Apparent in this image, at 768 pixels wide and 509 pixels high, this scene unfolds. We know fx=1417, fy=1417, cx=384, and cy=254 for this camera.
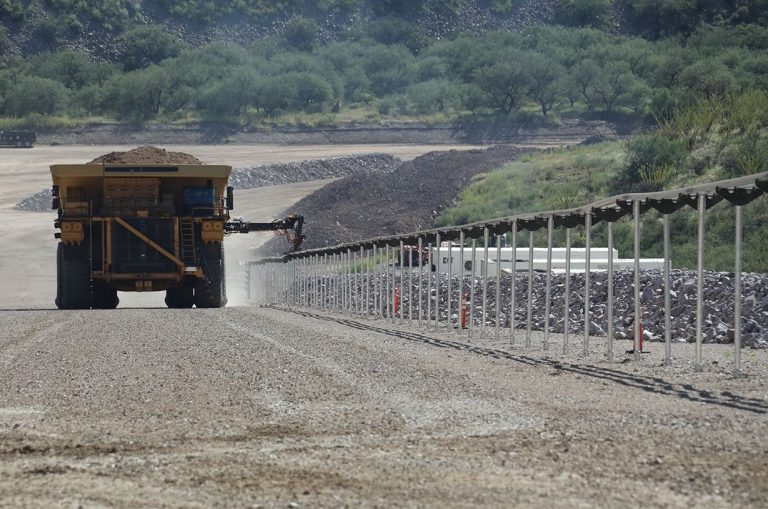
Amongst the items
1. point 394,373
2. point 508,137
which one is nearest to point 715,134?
point 394,373

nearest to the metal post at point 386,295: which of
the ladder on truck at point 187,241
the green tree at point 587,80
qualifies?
the ladder on truck at point 187,241

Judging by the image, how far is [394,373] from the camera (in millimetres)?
15594

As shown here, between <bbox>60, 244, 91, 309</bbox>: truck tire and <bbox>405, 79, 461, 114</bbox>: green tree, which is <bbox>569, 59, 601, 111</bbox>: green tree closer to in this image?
<bbox>405, 79, 461, 114</bbox>: green tree

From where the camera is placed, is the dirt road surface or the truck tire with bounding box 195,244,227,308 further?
the dirt road surface

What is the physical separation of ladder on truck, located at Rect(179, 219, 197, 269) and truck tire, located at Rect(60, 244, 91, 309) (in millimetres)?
2410

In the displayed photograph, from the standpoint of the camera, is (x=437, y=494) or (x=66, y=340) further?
(x=66, y=340)

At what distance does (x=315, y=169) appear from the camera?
96.8 meters

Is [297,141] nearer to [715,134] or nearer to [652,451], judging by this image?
[715,134]

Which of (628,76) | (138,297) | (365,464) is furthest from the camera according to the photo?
(628,76)

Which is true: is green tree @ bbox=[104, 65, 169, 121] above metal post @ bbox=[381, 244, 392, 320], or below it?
above

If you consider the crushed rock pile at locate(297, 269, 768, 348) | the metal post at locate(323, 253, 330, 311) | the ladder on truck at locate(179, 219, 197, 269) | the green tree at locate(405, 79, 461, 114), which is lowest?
the metal post at locate(323, 253, 330, 311)

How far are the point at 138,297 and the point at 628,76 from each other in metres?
86.2

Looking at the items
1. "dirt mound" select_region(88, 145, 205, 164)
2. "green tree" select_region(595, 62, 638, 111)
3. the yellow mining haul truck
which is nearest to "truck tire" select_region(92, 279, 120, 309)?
the yellow mining haul truck

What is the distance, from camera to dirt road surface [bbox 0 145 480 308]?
201 feet
